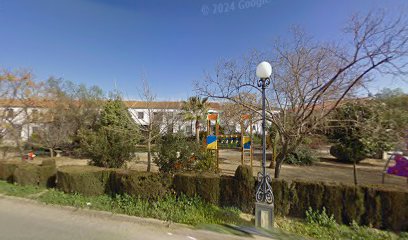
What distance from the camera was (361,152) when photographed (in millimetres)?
7637

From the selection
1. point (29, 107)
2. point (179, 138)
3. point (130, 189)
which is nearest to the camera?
point (130, 189)

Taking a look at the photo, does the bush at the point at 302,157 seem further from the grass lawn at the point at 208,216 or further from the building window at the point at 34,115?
the building window at the point at 34,115

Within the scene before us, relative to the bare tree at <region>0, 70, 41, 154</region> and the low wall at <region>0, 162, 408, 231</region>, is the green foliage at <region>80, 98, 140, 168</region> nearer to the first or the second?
the low wall at <region>0, 162, 408, 231</region>

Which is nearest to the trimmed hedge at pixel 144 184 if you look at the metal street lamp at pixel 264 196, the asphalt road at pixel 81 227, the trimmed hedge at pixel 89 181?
the trimmed hedge at pixel 89 181

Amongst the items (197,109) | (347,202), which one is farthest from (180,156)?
(197,109)

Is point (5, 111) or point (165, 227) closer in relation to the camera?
point (165, 227)

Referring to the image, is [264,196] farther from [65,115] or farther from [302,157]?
[65,115]

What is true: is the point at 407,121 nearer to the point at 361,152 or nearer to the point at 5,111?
the point at 361,152

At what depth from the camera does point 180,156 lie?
6.82m

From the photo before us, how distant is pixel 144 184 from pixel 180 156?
1.88 m

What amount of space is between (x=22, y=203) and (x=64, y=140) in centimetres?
1111

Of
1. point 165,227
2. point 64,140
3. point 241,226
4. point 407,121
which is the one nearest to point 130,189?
point 165,227

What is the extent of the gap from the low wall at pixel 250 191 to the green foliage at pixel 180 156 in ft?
4.42

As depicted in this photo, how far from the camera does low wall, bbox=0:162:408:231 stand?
4.03 meters
